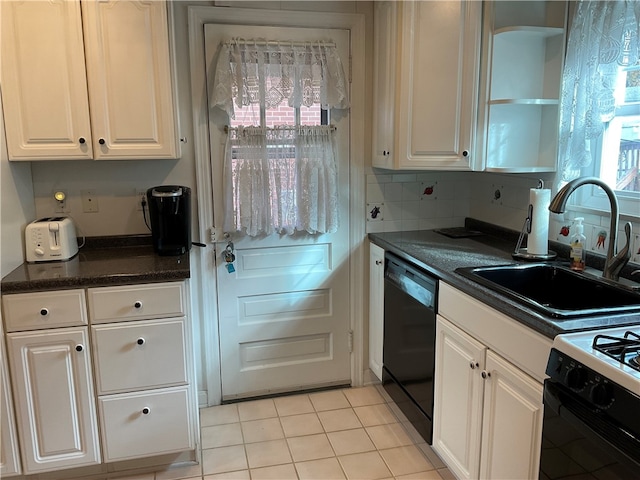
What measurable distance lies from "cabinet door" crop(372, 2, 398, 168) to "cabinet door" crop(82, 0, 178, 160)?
3.51ft

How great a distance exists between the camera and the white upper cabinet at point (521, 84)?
2.35 metres

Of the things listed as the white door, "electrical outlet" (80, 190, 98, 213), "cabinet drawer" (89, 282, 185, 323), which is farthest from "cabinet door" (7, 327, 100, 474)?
the white door

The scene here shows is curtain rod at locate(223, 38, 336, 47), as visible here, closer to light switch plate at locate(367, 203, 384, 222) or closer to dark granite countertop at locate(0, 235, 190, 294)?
light switch plate at locate(367, 203, 384, 222)

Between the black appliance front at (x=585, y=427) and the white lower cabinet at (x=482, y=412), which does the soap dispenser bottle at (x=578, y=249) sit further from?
the black appliance front at (x=585, y=427)

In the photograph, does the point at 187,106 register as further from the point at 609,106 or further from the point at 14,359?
the point at 609,106

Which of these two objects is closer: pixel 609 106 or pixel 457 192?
pixel 609 106

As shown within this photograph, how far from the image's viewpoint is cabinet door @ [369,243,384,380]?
9.41ft

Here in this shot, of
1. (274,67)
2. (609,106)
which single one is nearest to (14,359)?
(274,67)

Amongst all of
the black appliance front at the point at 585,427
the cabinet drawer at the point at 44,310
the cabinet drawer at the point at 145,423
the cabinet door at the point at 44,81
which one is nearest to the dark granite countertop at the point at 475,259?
the black appliance front at the point at 585,427

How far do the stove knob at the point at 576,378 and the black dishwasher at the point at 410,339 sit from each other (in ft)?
2.77

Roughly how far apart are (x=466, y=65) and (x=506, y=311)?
1.26 m

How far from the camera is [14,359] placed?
2.11 metres

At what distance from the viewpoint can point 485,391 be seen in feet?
6.18

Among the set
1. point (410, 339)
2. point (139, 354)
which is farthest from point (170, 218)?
point (410, 339)
